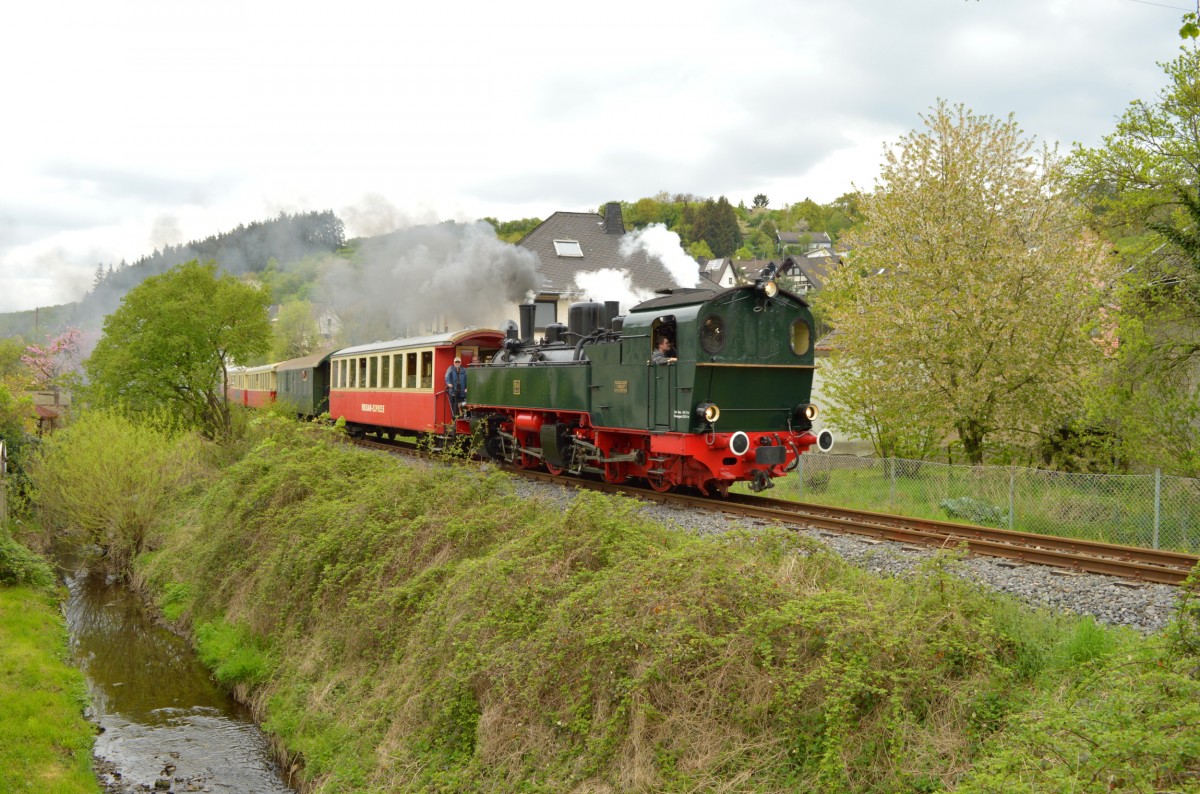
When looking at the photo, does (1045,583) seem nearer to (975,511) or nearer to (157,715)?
(975,511)

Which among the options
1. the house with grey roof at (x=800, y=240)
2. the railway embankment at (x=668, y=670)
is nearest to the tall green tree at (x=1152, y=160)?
the railway embankment at (x=668, y=670)

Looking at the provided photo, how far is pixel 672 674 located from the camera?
6.29m

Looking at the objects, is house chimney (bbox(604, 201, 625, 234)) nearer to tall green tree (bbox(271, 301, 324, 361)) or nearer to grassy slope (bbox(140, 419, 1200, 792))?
tall green tree (bbox(271, 301, 324, 361))

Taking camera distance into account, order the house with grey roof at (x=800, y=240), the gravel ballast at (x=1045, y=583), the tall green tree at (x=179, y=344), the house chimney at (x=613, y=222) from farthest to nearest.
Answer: the house with grey roof at (x=800, y=240) < the house chimney at (x=613, y=222) < the tall green tree at (x=179, y=344) < the gravel ballast at (x=1045, y=583)

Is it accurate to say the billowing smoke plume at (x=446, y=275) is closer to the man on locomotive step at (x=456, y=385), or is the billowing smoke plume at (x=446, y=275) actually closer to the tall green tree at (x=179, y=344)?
the tall green tree at (x=179, y=344)

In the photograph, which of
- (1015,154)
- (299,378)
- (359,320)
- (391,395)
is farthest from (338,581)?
(359,320)

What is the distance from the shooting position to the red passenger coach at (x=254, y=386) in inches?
1428

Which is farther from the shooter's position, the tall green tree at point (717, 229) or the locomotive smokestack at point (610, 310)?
the tall green tree at point (717, 229)

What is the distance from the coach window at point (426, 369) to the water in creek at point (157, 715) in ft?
24.7

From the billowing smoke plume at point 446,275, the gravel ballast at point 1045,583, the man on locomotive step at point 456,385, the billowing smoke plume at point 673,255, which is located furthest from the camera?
the billowing smoke plume at point 446,275

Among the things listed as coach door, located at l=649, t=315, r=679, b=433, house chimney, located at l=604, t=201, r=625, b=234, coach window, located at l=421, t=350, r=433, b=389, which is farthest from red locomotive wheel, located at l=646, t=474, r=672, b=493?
house chimney, located at l=604, t=201, r=625, b=234

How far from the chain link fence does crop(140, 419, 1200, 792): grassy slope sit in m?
6.46

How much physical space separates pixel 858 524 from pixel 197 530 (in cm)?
1152

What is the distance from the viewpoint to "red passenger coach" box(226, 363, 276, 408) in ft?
119
